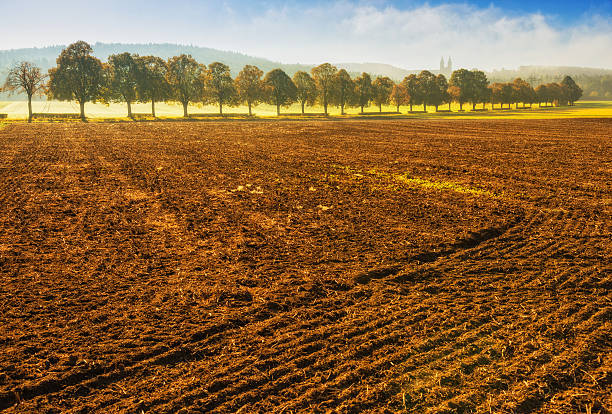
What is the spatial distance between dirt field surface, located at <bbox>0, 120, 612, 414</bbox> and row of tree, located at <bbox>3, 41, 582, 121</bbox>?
3165 inches

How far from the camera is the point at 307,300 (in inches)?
266

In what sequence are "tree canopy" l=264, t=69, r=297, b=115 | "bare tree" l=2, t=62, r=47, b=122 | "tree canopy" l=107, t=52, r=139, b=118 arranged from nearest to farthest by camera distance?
"bare tree" l=2, t=62, r=47, b=122 → "tree canopy" l=107, t=52, r=139, b=118 → "tree canopy" l=264, t=69, r=297, b=115

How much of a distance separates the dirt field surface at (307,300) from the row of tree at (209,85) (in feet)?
264

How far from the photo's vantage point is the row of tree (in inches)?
3164

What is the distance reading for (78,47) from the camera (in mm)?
81938

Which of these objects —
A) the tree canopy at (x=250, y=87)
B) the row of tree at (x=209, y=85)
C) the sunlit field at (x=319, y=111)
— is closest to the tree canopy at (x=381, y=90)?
the row of tree at (x=209, y=85)

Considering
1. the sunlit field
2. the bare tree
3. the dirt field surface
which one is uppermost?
the bare tree

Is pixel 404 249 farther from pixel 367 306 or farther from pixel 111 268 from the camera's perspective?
pixel 111 268

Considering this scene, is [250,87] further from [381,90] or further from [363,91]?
[381,90]

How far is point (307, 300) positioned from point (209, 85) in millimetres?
95562

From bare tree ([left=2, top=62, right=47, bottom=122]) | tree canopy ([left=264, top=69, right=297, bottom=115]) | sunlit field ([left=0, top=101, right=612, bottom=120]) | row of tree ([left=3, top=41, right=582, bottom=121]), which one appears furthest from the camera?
tree canopy ([left=264, top=69, right=297, bottom=115])

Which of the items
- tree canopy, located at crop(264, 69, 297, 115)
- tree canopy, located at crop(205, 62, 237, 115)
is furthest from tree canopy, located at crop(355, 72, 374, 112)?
tree canopy, located at crop(205, 62, 237, 115)

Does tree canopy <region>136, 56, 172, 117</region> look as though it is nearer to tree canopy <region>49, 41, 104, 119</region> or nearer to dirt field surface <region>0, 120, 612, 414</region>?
tree canopy <region>49, 41, 104, 119</region>

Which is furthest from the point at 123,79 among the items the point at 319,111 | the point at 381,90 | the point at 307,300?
the point at 307,300
